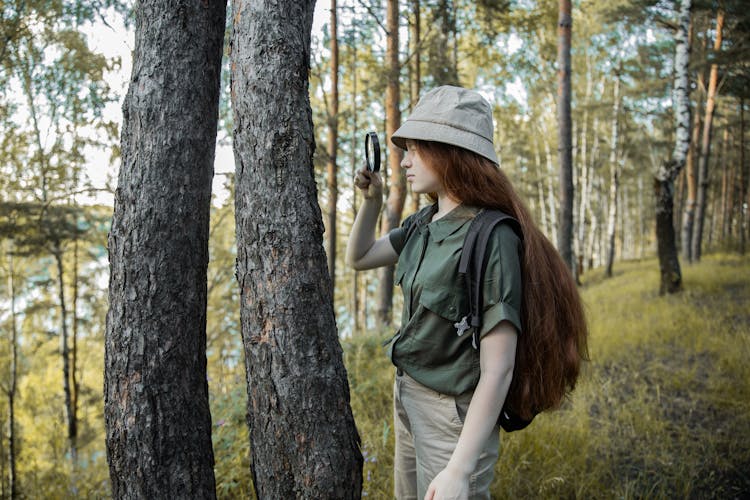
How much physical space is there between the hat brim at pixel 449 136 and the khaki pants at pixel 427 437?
832mm

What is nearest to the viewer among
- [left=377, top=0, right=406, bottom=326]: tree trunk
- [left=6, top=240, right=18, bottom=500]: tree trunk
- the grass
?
the grass

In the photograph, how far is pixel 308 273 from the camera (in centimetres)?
171

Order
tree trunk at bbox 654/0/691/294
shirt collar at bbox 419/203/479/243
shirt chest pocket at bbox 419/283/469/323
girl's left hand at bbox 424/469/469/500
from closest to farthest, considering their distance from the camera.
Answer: girl's left hand at bbox 424/469/469/500 → shirt chest pocket at bbox 419/283/469/323 → shirt collar at bbox 419/203/479/243 → tree trunk at bbox 654/0/691/294

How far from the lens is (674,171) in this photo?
849 cm

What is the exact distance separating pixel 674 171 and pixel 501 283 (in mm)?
8769

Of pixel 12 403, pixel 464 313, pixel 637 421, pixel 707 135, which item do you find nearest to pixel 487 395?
pixel 464 313

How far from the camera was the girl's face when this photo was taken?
1701 mm

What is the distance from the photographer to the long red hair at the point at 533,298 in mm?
1520

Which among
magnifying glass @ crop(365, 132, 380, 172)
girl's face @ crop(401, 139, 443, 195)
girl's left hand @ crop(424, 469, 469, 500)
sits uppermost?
magnifying glass @ crop(365, 132, 380, 172)

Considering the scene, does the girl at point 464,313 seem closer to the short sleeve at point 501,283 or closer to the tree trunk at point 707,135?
the short sleeve at point 501,283

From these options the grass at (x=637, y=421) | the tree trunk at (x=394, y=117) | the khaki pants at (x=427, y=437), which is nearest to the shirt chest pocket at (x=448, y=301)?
the khaki pants at (x=427, y=437)

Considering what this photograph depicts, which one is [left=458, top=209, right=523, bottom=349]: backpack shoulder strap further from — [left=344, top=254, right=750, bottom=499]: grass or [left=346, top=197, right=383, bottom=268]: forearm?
[left=344, top=254, right=750, bottom=499]: grass

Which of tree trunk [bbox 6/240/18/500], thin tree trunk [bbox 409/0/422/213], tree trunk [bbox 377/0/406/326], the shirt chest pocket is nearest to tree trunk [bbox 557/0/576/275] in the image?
thin tree trunk [bbox 409/0/422/213]

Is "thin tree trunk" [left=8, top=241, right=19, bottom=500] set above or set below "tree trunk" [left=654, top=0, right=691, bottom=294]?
below
